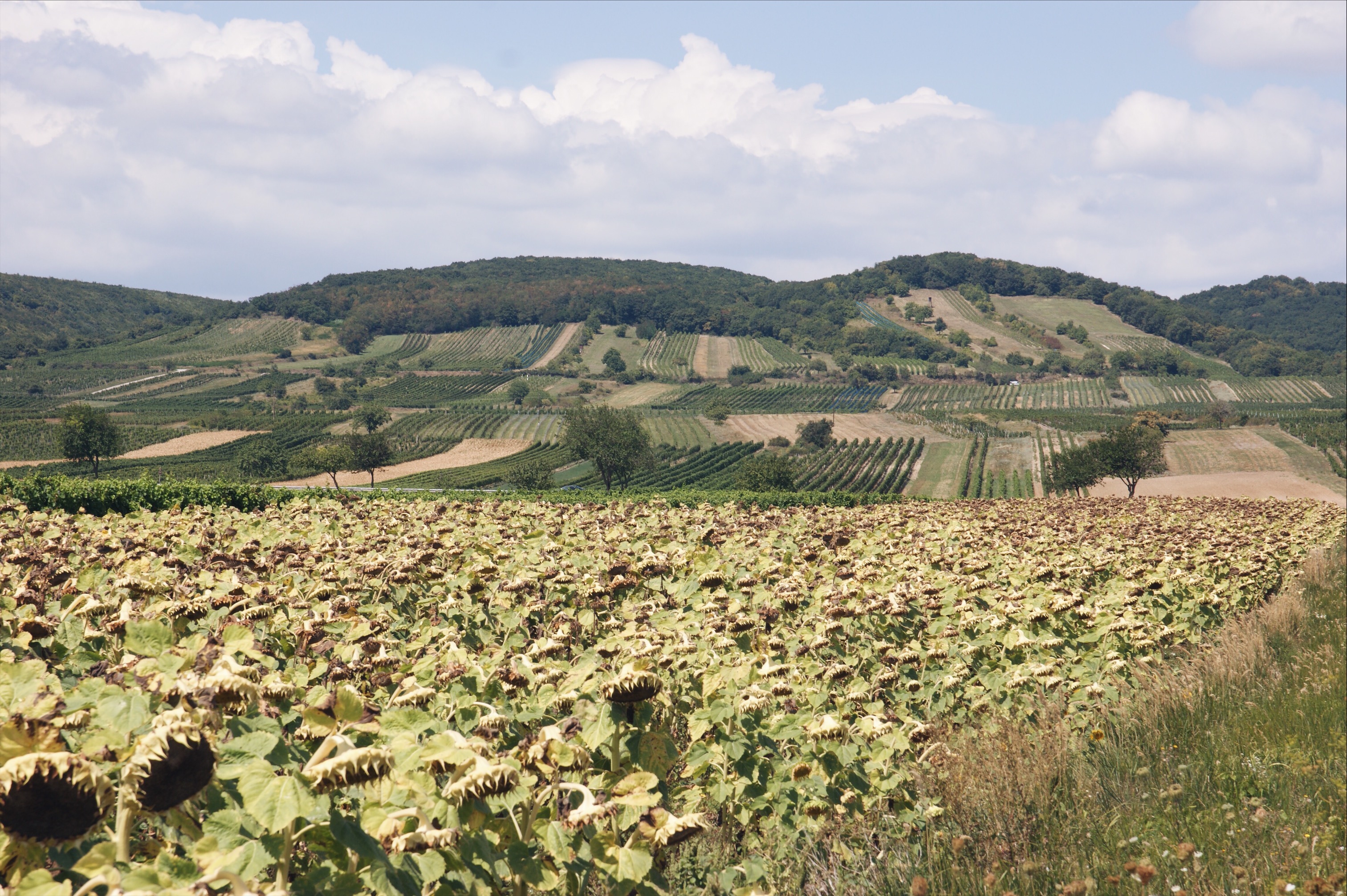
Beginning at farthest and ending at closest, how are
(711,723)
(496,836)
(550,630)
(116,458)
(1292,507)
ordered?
(116,458)
(1292,507)
(550,630)
(711,723)
(496,836)

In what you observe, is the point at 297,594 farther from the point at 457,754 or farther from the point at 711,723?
the point at 457,754

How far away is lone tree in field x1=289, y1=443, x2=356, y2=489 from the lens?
7619 cm

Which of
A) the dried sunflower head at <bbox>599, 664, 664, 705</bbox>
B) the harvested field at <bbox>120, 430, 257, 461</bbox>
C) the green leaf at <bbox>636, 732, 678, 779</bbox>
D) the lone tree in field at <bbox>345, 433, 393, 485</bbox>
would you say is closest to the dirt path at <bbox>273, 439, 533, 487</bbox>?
the lone tree in field at <bbox>345, 433, 393, 485</bbox>

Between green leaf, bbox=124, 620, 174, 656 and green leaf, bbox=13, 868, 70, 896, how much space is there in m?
1.35

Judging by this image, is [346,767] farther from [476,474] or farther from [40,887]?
[476,474]

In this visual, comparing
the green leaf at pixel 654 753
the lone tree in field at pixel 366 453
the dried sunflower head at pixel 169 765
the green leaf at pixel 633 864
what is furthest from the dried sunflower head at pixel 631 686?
the lone tree in field at pixel 366 453

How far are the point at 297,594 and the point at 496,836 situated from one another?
3.39m

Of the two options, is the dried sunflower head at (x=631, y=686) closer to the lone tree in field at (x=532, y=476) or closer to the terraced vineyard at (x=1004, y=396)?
the lone tree in field at (x=532, y=476)

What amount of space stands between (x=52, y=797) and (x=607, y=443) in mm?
67535

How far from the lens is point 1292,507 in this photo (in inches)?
1008

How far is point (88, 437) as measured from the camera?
3068 inches

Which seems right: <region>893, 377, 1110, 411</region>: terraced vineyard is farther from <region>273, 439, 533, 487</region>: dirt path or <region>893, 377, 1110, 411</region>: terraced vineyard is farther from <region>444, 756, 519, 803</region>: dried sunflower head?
<region>444, 756, 519, 803</region>: dried sunflower head

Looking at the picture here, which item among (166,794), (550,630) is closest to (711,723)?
(550,630)

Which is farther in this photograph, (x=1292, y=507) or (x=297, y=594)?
(x=1292, y=507)
